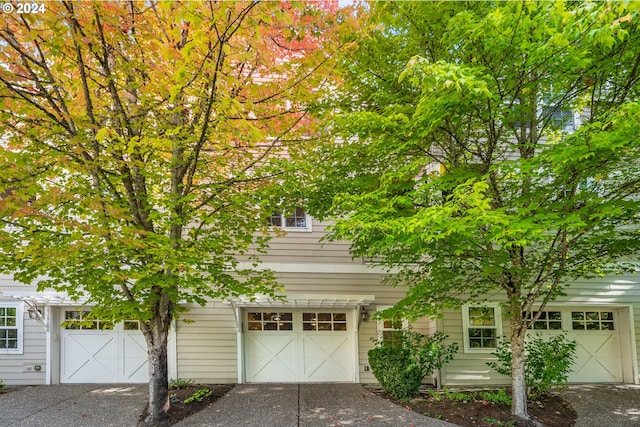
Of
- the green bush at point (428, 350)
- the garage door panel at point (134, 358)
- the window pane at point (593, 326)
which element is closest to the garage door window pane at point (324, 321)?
the green bush at point (428, 350)

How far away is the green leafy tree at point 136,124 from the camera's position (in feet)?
13.8

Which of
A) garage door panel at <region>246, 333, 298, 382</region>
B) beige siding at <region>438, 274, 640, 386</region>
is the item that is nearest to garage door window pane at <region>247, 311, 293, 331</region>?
garage door panel at <region>246, 333, 298, 382</region>

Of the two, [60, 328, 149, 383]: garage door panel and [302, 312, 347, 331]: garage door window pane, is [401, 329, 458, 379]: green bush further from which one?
[60, 328, 149, 383]: garage door panel

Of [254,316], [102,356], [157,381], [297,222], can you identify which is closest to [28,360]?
[102,356]

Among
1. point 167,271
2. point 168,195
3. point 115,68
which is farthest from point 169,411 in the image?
point 115,68

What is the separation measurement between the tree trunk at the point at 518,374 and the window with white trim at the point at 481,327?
96.8 inches

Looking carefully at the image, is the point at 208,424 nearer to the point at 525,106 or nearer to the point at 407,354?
the point at 407,354

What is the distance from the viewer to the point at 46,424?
19.1 feet

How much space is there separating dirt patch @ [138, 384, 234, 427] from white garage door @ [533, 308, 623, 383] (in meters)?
7.31

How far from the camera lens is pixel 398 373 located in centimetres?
701

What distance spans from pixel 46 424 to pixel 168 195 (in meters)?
4.10

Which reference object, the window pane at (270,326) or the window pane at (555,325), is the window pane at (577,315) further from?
the window pane at (270,326)

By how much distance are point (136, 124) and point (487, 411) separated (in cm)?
709

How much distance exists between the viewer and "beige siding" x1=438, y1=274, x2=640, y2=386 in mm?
8219
